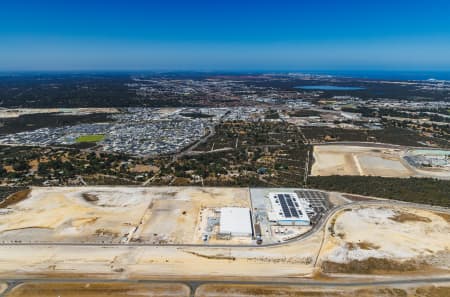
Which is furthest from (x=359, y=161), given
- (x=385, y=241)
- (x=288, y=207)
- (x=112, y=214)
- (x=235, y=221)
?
(x=112, y=214)

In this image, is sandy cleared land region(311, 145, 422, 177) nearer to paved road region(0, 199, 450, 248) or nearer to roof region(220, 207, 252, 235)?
paved road region(0, 199, 450, 248)

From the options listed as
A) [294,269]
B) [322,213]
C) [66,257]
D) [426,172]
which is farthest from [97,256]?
[426,172]

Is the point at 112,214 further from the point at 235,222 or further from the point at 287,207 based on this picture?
the point at 287,207

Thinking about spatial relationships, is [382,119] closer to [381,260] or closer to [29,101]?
[381,260]

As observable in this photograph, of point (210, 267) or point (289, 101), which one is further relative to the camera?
point (289, 101)

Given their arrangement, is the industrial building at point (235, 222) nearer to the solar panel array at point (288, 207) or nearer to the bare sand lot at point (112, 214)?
the bare sand lot at point (112, 214)

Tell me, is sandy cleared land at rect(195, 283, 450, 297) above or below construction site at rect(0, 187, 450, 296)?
below

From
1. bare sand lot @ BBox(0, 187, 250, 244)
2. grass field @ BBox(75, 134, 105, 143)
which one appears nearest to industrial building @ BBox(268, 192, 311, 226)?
bare sand lot @ BBox(0, 187, 250, 244)
